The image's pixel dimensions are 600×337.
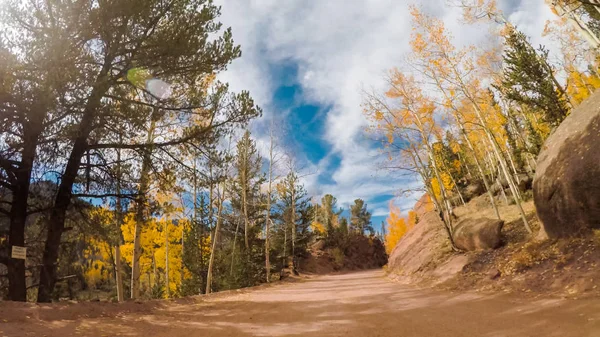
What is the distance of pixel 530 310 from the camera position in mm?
5516

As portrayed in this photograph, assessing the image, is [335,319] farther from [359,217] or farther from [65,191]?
[359,217]

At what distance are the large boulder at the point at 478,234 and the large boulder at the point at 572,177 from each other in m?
2.27

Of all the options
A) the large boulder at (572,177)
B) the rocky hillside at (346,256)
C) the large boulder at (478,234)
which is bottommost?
the rocky hillside at (346,256)

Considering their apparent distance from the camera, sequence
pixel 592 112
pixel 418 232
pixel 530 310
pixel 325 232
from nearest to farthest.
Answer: pixel 530 310, pixel 592 112, pixel 418 232, pixel 325 232

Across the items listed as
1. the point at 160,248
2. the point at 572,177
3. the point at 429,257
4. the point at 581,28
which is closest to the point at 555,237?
the point at 572,177

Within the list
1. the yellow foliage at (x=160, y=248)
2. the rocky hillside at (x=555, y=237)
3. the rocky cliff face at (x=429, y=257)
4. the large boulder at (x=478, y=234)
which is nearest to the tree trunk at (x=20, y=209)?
the rocky hillside at (x=555, y=237)

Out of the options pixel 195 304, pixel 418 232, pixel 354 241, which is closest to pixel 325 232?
pixel 354 241

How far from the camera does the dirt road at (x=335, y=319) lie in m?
4.75

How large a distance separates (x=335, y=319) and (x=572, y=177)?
732 cm

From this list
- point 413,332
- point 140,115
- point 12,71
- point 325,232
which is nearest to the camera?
point 413,332

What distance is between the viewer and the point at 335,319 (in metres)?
6.37

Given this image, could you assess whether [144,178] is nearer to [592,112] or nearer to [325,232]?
[592,112]

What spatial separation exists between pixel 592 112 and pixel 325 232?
4006cm

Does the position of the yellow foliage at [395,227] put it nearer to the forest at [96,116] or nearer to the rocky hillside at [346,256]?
the rocky hillside at [346,256]
